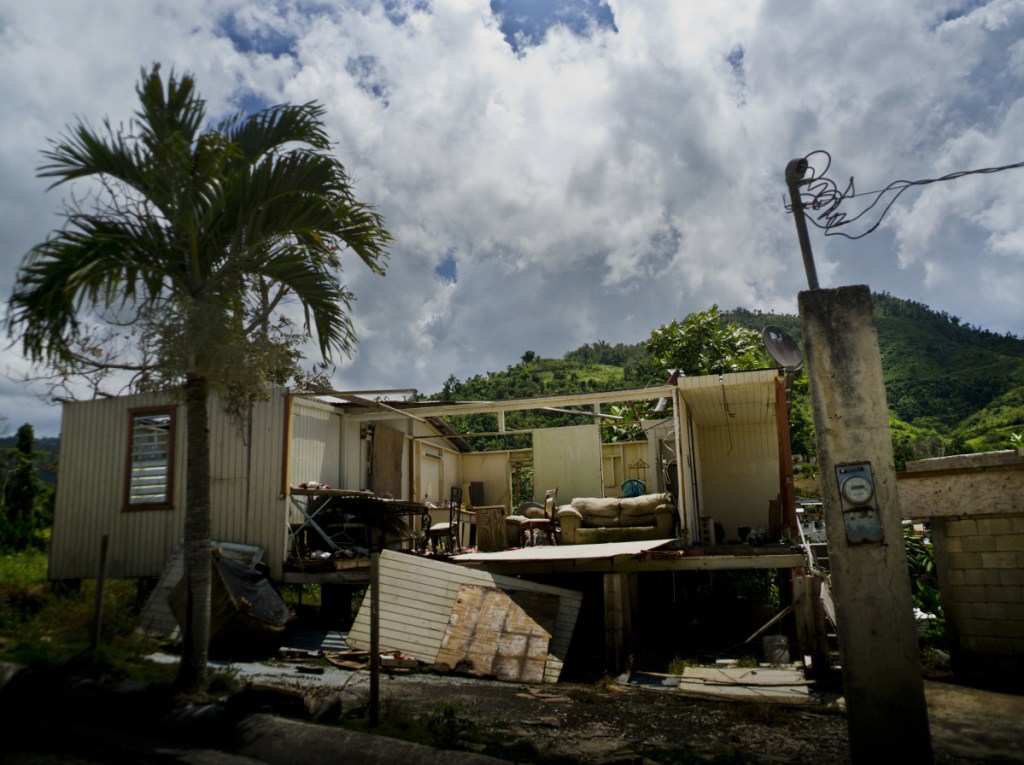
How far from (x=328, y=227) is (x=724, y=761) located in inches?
226

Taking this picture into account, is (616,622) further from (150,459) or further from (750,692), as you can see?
(150,459)

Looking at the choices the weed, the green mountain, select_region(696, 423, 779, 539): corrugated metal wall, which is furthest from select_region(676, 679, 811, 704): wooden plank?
the green mountain

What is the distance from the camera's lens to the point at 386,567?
9672 millimetres

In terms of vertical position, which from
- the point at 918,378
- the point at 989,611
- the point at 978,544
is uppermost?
the point at 918,378

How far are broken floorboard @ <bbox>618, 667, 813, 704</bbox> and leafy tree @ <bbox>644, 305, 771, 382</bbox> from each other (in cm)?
1475

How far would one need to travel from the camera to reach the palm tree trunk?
6578 millimetres

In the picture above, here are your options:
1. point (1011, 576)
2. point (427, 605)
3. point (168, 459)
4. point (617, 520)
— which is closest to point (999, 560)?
point (1011, 576)

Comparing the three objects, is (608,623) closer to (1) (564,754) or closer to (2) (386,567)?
(2) (386,567)

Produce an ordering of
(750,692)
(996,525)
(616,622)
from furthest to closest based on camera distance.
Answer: (616,622) → (996,525) → (750,692)

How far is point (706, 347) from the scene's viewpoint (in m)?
23.8

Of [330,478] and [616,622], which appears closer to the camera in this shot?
[616,622]

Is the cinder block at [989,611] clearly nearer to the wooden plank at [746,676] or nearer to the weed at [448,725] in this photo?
the wooden plank at [746,676]

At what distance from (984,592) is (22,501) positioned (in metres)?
20.6

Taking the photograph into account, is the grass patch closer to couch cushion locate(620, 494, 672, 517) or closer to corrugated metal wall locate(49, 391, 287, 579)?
corrugated metal wall locate(49, 391, 287, 579)
